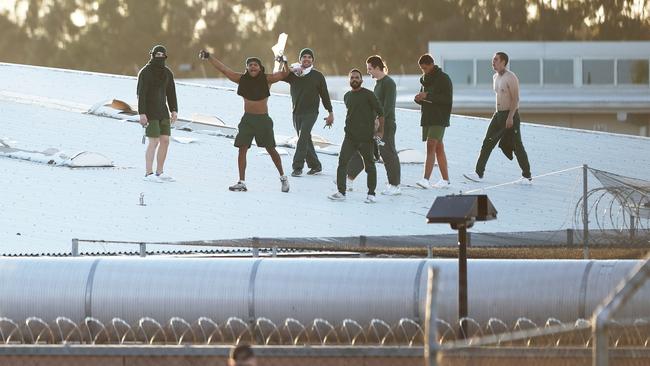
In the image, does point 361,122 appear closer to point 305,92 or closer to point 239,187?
point 305,92

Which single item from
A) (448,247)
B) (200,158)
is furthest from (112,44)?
(448,247)

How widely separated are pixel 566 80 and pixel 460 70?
3313 millimetres

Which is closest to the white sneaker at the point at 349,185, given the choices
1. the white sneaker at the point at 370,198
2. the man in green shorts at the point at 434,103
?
the white sneaker at the point at 370,198

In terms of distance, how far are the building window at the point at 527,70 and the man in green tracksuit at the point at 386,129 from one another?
3479 cm

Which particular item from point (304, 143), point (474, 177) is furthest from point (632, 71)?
point (304, 143)

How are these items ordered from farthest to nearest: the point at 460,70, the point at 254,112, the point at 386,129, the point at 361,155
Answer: the point at 460,70 → the point at 386,129 → the point at 254,112 → the point at 361,155

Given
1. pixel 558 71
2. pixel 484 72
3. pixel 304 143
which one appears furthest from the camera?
pixel 558 71

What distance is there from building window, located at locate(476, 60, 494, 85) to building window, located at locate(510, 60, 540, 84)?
1087mm

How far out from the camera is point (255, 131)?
19.6 metres

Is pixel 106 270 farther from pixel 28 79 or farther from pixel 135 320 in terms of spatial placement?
pixel 28 79

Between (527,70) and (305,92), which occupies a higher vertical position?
(527,70)

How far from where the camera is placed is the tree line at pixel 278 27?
9162 centimetres

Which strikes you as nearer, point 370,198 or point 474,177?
point 370,198

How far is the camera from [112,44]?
96438 millimetres
